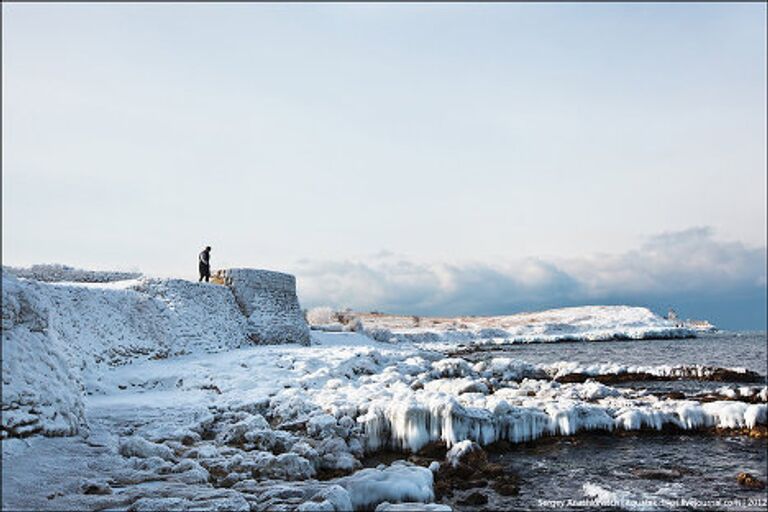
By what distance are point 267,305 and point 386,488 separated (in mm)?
20441

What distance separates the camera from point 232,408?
1420cm

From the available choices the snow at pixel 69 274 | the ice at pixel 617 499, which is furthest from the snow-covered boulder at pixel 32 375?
the snow at pixel 69 274

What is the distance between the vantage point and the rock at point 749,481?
10155 millimetres

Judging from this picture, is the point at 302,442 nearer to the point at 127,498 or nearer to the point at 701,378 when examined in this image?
the point at 127,498

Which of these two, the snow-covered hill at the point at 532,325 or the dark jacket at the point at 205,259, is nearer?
the dark jacket at the point at 205,259

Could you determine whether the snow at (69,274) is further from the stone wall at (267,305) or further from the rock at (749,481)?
the rock at (749,481)

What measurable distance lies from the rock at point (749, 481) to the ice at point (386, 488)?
231 inches

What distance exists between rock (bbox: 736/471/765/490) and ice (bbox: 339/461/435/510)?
5878 millimetres

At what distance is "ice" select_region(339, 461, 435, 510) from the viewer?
8.72 m

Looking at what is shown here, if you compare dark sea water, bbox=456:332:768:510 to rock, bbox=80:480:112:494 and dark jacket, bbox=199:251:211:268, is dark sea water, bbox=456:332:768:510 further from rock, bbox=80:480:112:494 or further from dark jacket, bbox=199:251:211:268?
dark jacket, bbox=199:251:211:268

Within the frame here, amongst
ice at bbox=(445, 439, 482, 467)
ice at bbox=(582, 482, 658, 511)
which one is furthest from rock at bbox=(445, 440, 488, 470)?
ice at bbox=(582, 482, 658, 511)

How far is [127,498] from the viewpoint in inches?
320

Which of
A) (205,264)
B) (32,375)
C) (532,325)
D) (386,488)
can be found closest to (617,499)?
(386,488)

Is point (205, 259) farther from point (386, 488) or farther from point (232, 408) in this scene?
point (386, 488)
